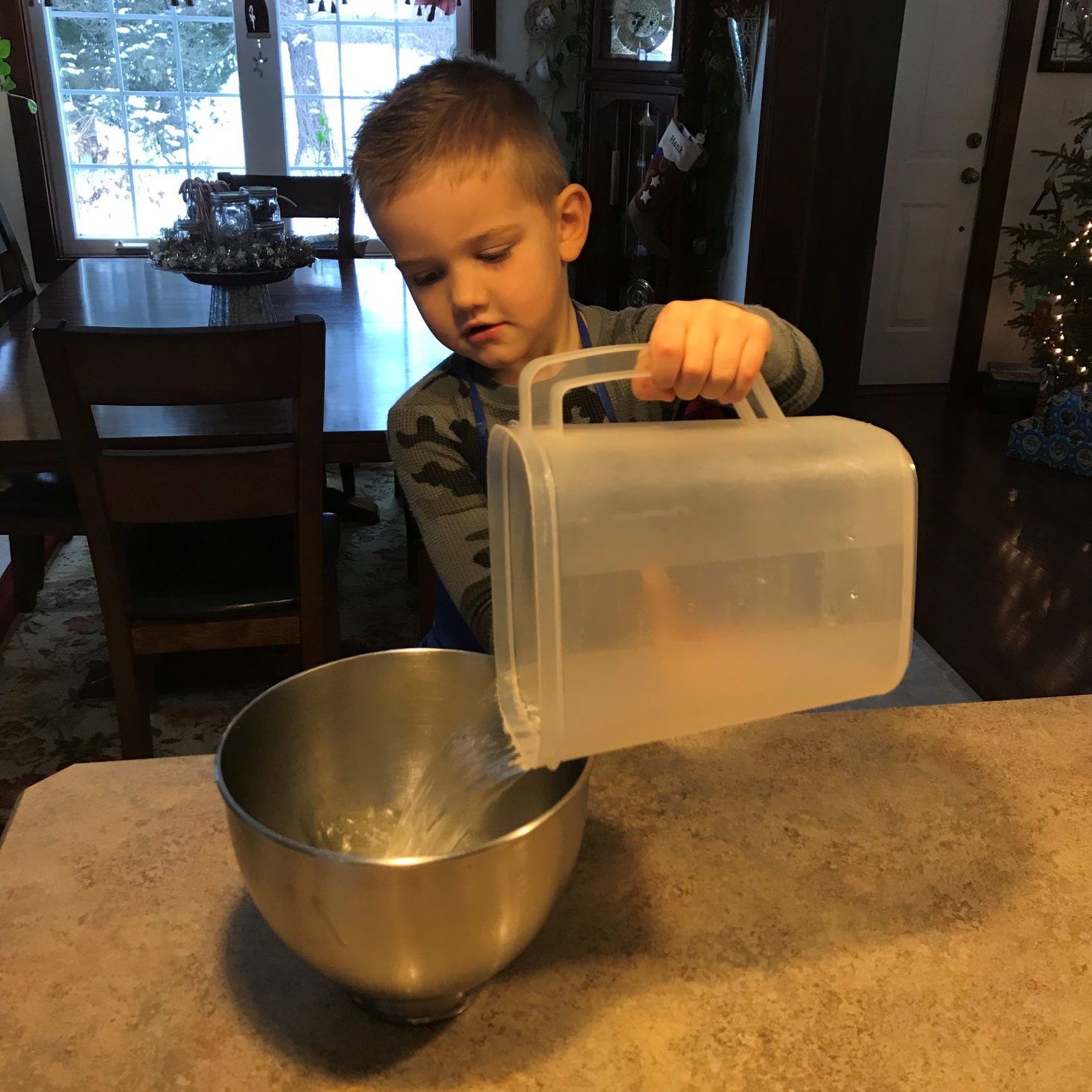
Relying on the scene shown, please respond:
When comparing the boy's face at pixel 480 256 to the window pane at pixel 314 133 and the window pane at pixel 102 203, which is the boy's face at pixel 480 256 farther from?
the window pane at pixel 102 203

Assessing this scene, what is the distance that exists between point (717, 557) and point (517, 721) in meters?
0.14

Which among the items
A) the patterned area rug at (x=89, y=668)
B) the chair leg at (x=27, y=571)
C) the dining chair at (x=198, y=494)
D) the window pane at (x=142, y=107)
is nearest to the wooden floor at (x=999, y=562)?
the patterned area rug at (x=89, y=668)

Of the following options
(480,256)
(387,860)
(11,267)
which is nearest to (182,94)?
(11,267)

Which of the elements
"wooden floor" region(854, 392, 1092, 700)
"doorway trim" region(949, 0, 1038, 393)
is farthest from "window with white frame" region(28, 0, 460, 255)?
"wooden floor" region(854, 392, 1092, 700)

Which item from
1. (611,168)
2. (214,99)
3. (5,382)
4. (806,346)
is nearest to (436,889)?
(806,346)

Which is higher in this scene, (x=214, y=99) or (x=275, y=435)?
(x=214, y=99)

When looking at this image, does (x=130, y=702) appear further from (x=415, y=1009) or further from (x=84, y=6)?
(x=84, y=6)

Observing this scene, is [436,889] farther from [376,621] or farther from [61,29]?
[61,29]

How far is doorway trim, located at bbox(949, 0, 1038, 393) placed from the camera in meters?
3.94

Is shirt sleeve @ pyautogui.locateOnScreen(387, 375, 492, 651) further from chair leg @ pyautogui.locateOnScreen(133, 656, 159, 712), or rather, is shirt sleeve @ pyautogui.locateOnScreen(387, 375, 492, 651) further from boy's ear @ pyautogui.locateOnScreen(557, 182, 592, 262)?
chair leg @ pyautogui.locateOnScreen(133, 656, 159, 712)

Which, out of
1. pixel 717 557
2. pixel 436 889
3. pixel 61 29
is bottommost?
pixel 436 889

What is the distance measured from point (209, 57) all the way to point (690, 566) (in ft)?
13.9

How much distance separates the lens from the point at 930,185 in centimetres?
419

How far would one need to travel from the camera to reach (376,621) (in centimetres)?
254
